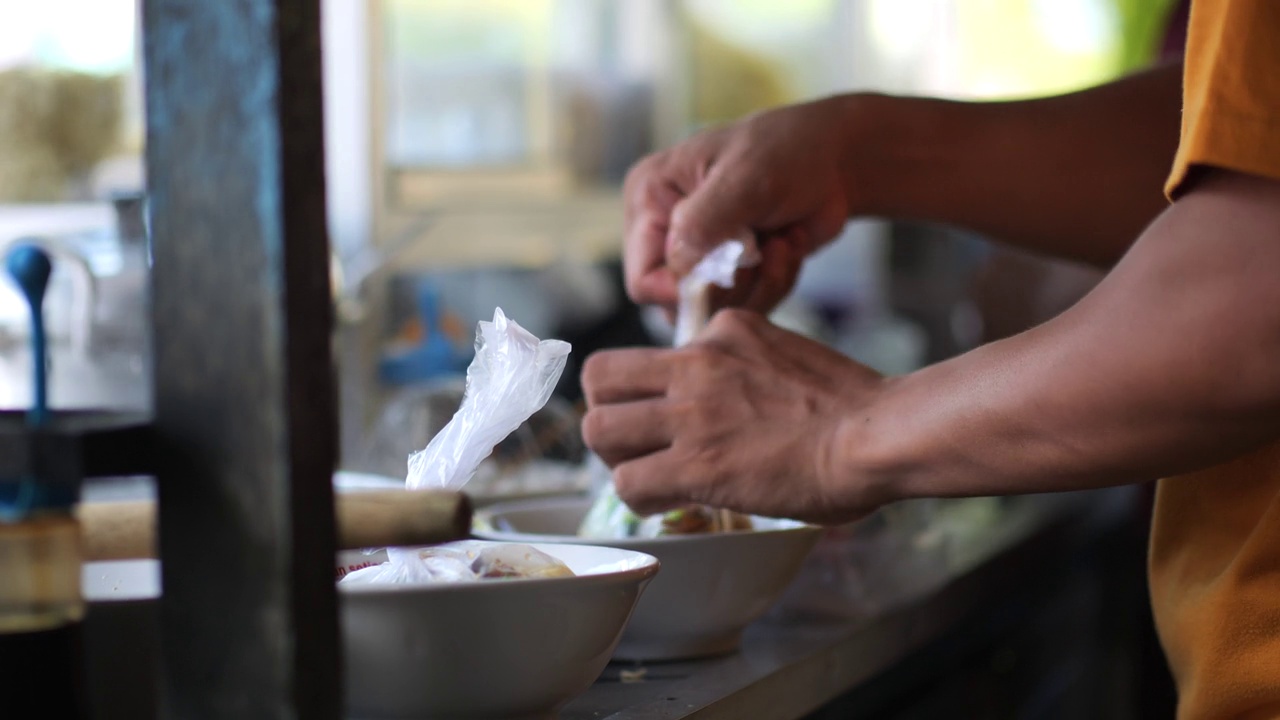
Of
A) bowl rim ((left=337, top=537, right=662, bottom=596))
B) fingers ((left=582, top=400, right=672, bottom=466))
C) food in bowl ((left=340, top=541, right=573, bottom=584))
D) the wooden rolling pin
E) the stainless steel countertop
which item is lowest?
the stainless steel countertop

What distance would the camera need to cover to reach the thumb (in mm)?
1105

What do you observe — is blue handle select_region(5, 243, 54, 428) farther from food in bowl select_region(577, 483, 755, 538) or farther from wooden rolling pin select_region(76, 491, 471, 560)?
food in bowl select_region(577, 483, 755, 538)

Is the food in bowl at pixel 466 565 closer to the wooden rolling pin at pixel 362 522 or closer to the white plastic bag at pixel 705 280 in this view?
the wooden rolling pin at pixel 362 522

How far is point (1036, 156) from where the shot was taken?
1.20 metres

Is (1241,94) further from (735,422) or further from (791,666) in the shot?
(791,666)

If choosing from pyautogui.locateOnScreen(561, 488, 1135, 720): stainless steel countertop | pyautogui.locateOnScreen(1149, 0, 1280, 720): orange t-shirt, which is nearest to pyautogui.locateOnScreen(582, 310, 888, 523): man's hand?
pyautogui.locateOnScreen(561, 488, 1135, 720): stainless steel countertop

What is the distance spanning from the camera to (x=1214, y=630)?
0.86 metres

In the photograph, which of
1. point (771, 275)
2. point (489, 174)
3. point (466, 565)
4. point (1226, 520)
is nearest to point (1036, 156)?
point (771, 275)

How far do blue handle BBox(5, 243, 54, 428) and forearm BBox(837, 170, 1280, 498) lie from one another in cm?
47

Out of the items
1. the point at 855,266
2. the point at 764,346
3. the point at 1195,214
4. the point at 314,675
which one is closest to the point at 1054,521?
the point at 764,346

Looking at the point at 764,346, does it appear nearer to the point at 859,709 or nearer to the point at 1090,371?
the point at 1090,371

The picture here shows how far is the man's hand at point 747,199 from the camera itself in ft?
3.66

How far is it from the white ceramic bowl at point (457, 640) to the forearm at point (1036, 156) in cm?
60

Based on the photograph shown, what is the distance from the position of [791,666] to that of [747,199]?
1.28 ft
